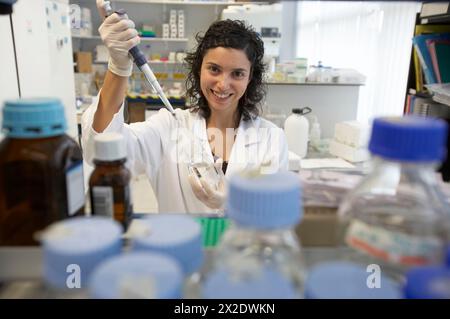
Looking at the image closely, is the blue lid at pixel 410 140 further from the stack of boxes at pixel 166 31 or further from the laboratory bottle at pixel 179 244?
the stack of boxes at pixel 166 31

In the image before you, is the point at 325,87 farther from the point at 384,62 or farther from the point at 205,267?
the point at 205,267

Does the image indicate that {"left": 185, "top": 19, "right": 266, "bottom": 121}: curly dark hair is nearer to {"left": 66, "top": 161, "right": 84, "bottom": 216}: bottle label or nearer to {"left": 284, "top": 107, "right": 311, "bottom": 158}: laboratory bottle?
{"left": 284, "top": 107, "right": 311, "bottom": 158}: laboratory bottle

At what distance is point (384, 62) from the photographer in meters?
1.98

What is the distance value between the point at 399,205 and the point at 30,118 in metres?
0.45

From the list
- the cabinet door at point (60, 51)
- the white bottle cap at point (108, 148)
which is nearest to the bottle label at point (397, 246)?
the white bottle cap at point (108, 148)

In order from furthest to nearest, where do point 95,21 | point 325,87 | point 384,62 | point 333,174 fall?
1. point 95,21
2. point 325,87
3. point 384,62
4. point 333,174

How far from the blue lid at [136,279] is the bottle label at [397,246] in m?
0.21

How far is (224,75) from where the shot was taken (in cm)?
147

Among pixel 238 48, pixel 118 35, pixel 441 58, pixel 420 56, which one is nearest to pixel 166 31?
pixel 420 56

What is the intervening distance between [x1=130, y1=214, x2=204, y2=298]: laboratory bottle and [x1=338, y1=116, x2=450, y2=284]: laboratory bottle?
0.18 meters

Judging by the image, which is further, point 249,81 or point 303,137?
point 303,137
